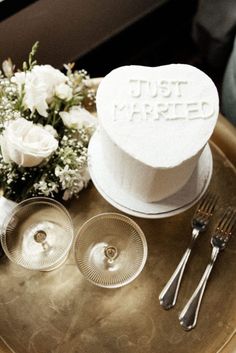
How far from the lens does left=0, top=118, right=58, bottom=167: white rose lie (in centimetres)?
79

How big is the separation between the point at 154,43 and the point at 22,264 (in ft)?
3.55

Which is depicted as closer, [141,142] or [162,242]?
[141,142]

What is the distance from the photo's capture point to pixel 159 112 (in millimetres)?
742

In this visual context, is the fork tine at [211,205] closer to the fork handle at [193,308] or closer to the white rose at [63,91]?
the fork handle at [193,308]

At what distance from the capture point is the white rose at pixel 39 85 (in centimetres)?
84

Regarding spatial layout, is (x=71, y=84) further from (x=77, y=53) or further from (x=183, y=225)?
(x=77, y=53)

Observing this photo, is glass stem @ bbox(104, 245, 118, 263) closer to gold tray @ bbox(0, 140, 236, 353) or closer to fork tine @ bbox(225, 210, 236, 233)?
gold tray @ bbox(0, 140, 236, 353)

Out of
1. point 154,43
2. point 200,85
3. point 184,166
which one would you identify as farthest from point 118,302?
point 154,43

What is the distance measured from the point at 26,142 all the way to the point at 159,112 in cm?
23

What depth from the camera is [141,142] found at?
723mm

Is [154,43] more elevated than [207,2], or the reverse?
[207,2]

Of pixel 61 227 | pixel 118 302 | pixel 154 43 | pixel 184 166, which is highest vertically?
pixel 184 166

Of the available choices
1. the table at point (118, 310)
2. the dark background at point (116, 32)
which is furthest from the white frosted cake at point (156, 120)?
the dark background at point (116, 32)

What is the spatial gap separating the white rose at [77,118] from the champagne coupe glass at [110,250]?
0.58 feet
